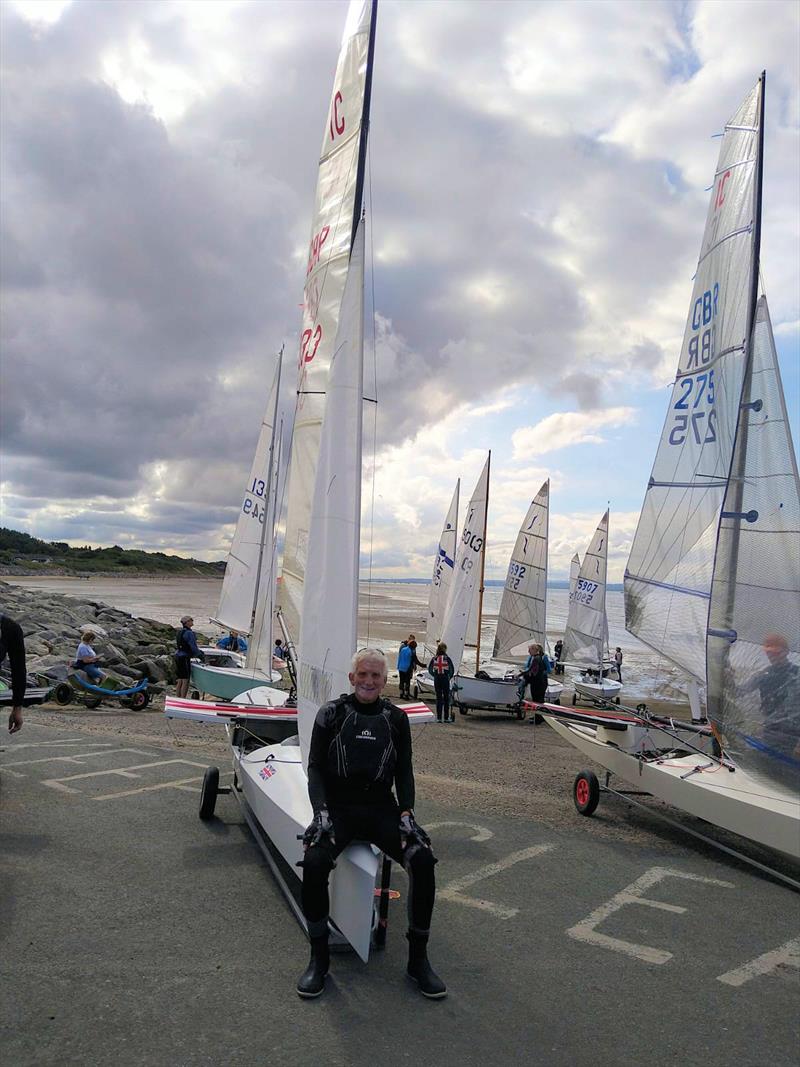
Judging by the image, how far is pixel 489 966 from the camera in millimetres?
3684

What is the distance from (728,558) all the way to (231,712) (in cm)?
467

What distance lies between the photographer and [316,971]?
3371mm

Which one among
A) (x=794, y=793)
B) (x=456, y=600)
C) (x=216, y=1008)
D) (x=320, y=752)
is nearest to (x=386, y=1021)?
(x=216, y=1008)

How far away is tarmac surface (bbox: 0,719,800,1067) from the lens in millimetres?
2973

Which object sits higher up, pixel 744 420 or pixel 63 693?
pixel 744 420

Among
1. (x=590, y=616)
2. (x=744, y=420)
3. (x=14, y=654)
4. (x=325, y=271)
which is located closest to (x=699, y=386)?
(x=744, y=420)

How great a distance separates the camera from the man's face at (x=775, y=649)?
5844 mm

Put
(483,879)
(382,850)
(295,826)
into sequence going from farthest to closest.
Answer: (483,879) < (295,826) < (382,850)

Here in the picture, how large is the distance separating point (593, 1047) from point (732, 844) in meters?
3.61

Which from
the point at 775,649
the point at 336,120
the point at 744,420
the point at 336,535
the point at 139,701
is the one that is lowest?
the point at 139,701

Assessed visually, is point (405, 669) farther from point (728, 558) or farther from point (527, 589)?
point (728, 558)

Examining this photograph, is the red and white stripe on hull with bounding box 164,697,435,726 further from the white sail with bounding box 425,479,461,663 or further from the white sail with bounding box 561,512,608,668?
the white sail with bounding box 561,512,608,668

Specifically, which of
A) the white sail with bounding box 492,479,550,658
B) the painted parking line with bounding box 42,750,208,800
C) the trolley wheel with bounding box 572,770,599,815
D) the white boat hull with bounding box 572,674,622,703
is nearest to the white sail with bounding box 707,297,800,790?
the trolley wheel with bounding box 572,770,599,815

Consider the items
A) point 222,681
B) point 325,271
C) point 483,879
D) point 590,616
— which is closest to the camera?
point 483,879
